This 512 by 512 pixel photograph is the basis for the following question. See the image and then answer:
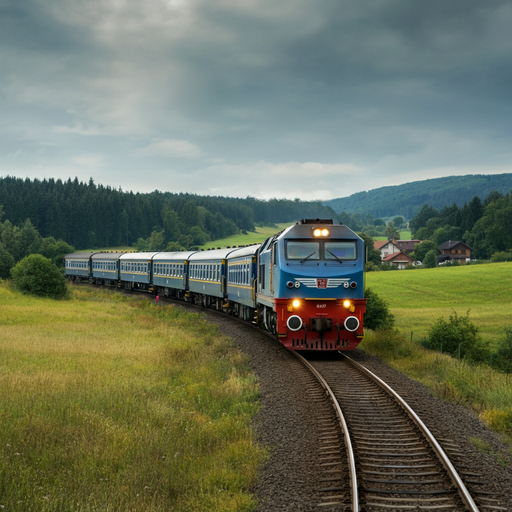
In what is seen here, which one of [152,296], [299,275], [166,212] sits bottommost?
[152,296]

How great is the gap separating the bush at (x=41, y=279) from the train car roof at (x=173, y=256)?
876 centimetres

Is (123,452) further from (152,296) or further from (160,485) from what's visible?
(152,296)

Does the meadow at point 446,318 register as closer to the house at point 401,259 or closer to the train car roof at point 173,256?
the train car roof at point 173,256

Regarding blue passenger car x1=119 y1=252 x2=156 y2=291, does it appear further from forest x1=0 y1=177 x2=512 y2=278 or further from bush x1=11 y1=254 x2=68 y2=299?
forest x1=0 y1=177 x2=512 y2=278

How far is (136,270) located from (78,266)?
78.2 ft

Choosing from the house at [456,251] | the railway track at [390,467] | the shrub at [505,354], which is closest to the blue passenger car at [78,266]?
the shrub at [505,354]

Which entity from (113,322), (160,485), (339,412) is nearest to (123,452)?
Answer: (160,485)

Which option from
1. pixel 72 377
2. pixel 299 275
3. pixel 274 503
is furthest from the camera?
pixel 299 275

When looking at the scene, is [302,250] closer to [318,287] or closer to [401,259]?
[318,287]

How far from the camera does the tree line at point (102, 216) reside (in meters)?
128

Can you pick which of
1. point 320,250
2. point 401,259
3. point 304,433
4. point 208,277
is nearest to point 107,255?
point 208,277

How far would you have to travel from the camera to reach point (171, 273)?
45625mm

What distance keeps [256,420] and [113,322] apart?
2094 centimetres

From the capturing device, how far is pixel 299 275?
16.5 m
